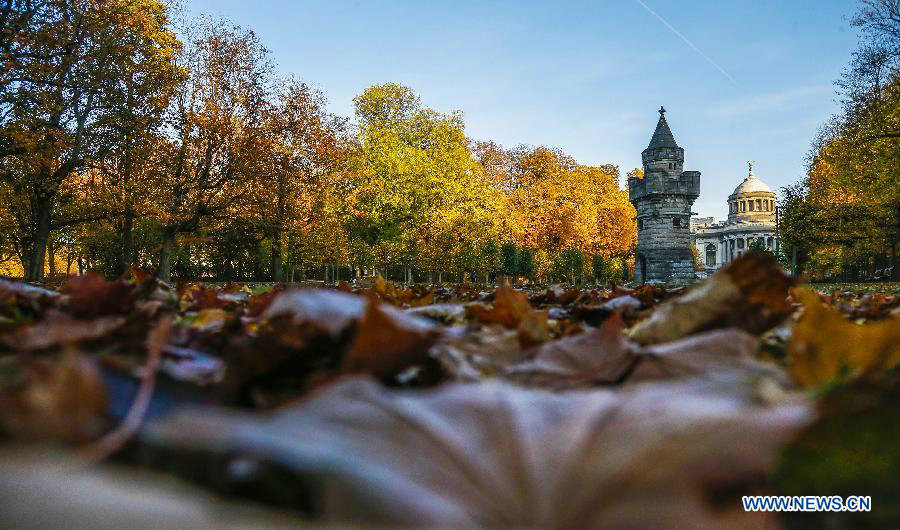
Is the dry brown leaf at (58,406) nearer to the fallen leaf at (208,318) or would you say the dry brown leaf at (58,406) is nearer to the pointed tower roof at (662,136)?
the fallen leaf at (208,318)

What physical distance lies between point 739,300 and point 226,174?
22230 mm

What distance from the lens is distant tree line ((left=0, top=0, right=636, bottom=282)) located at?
15.2 metres

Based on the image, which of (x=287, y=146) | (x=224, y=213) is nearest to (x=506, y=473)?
(x=224, y=213)

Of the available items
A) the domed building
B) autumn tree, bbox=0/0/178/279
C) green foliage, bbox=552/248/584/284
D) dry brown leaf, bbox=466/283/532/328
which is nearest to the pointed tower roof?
green foliage, bbox=552/248/584/284

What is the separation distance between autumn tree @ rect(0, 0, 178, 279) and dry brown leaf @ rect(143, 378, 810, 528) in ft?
45.9

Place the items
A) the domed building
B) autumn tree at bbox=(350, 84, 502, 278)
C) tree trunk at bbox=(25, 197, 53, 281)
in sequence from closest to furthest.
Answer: tree trunk at bbox=(25, 197, 53, 281), autumn tree at bbox=(350, 84, 502, 278), the domed building

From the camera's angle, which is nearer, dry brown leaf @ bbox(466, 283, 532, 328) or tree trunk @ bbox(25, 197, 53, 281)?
dry brown leaf @ bbox(466, 283, 532, 328)

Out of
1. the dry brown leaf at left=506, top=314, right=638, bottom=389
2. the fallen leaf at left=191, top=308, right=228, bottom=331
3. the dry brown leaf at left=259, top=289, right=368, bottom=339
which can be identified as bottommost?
the dry brown leaf at left=506, top=314, right=638, bottom=389

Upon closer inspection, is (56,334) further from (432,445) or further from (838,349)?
(838,349)

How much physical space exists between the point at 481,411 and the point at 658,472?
5.8 inches

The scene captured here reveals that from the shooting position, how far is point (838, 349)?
0.67 meters

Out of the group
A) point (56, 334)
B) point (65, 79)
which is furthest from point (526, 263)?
point (56, 334)

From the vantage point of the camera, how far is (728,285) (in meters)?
1.02

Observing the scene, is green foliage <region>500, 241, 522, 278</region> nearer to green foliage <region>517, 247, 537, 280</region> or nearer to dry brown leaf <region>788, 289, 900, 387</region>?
green foliage <region>517, 247, 537, 280</region>
